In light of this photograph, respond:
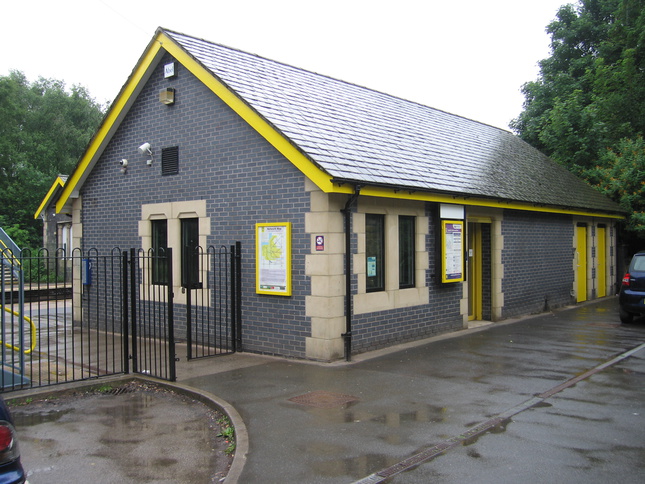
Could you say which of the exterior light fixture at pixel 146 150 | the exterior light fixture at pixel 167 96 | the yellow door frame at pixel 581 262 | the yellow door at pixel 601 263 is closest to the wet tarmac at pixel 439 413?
the exterior light fixture at pixel 146 150

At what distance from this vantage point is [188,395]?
25.8ft

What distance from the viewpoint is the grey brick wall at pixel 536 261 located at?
48.9 ft

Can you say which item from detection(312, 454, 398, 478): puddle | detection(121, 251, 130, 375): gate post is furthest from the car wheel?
detection(121, 251, 130, 375): gate post

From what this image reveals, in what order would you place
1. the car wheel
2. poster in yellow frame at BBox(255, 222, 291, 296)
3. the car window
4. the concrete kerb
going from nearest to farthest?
1. the concrete kerb
2. poster in yellow frame at BBox(255, 222, 291, 296)
3. the car window
4. the car wheel

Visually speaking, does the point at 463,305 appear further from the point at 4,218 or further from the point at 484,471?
the point at 4,218

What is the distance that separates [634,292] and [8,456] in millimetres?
13437

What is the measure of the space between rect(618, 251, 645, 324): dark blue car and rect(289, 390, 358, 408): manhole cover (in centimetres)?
904

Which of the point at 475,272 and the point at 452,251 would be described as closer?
the point at 452,251

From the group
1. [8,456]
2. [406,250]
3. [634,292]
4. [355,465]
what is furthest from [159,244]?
[634,292]

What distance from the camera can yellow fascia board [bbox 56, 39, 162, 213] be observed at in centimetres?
1224

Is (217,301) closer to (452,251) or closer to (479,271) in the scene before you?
(452,251)

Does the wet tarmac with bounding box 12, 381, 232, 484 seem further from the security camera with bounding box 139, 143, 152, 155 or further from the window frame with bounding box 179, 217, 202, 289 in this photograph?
the security camera with bounding box 139, 143, 152, 155

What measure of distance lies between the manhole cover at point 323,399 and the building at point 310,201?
1.91 m

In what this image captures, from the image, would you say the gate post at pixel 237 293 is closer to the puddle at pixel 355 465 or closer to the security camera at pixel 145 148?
the security camera at pixel 145 148
